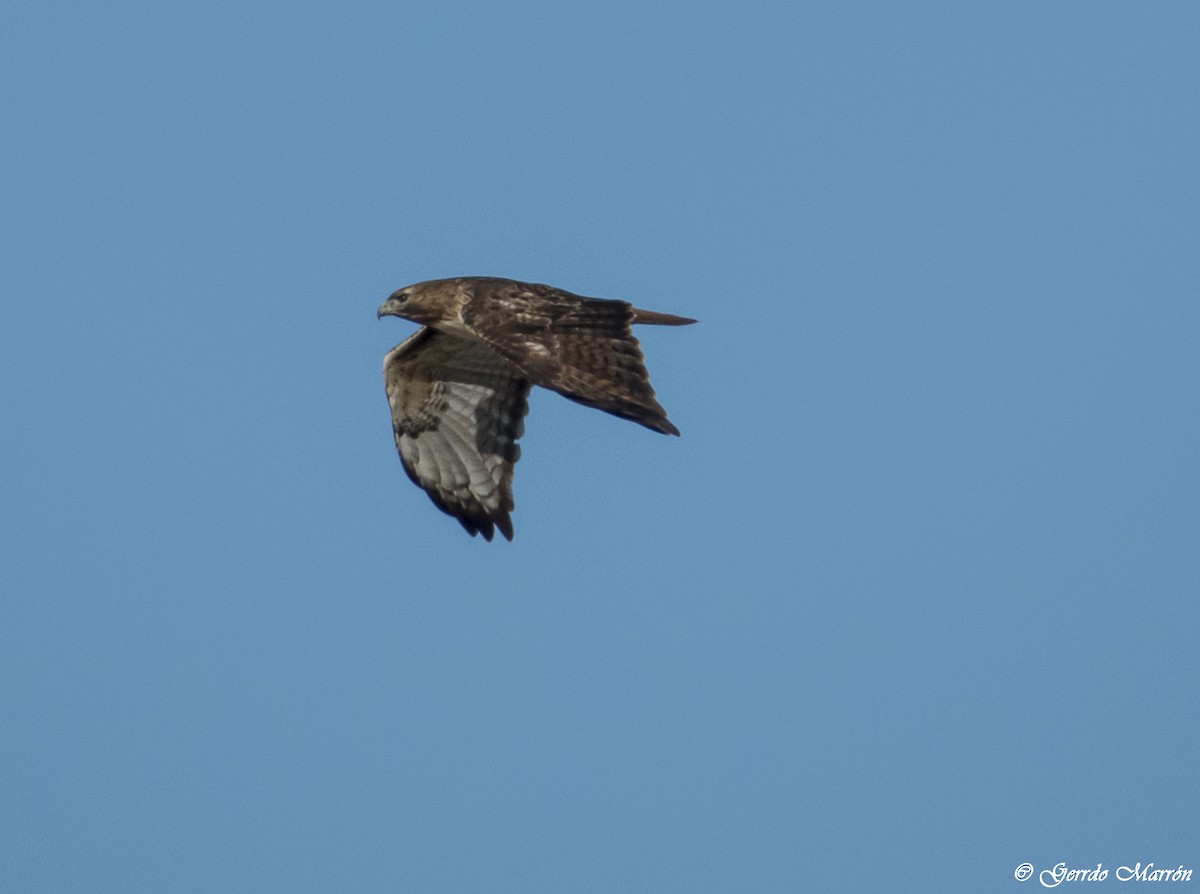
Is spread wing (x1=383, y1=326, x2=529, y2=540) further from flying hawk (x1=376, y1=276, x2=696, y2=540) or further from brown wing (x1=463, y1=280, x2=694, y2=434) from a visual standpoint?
brown wing (x1=463, y1=280, x2=694, y2=434)

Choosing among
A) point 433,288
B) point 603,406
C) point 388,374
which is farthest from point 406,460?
point 603,406

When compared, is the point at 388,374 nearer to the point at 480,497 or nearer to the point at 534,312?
the point at 480,497

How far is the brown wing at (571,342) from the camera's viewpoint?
10086 millimetres

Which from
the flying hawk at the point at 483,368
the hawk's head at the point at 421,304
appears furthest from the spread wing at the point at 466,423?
the hawk's head at the point at 421,304

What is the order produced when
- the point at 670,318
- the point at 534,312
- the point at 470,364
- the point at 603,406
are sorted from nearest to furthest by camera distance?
the point at 603,406, the point at 534,312, the point at 670,318, the point at 470,364

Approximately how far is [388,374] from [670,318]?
197 cm

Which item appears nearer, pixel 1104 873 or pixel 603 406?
pixel 603 406

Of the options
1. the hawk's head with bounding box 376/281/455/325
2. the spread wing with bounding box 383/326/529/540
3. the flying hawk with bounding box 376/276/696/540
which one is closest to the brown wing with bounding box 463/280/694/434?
the flying hawk with bounding box 376/276/696/540

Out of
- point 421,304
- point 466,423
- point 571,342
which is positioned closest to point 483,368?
point 466,423

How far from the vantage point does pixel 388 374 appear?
12.7 metres

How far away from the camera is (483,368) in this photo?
1257cm

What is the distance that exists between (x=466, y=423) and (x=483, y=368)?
0.37m

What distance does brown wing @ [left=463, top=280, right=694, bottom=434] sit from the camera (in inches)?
397

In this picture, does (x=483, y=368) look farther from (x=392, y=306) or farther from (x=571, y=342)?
(x=571, y=342)
